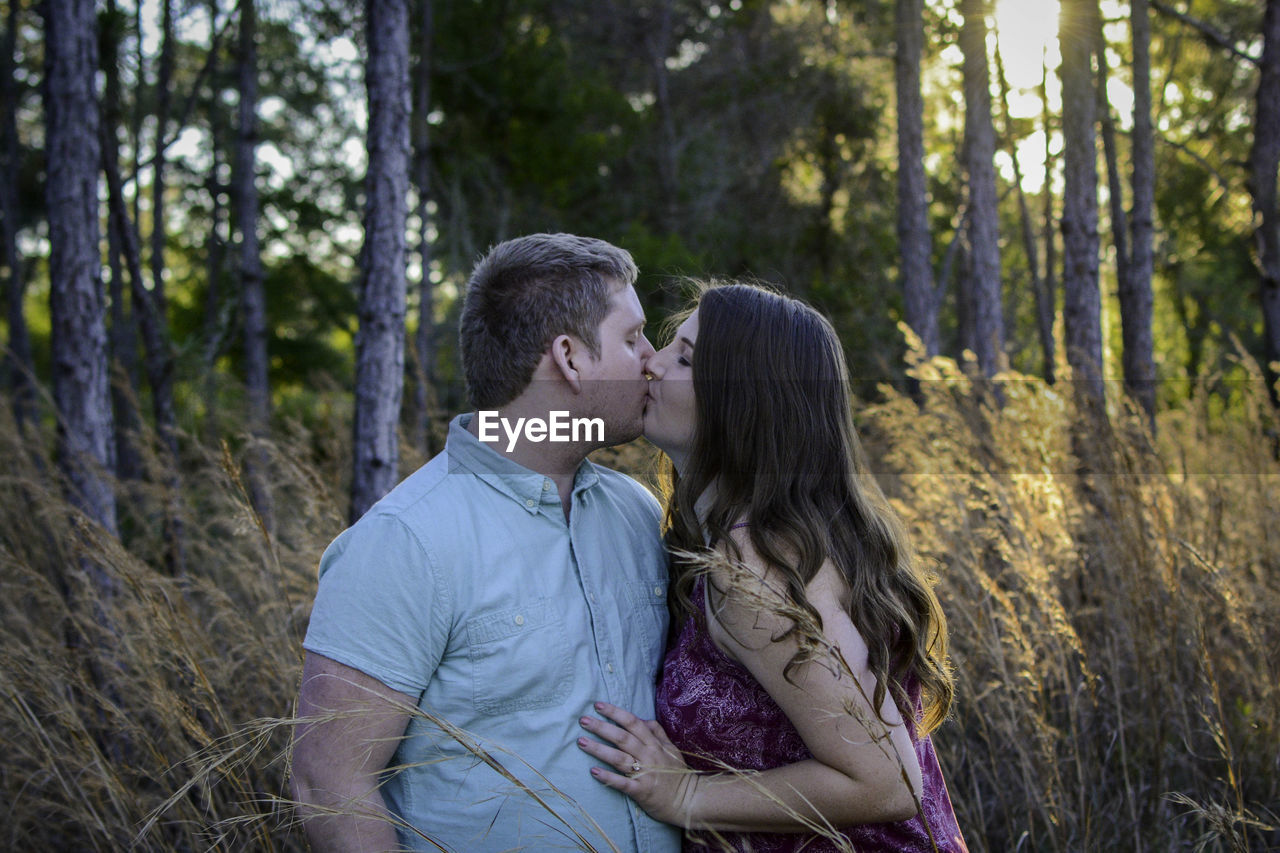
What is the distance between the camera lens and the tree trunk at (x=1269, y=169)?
611cm

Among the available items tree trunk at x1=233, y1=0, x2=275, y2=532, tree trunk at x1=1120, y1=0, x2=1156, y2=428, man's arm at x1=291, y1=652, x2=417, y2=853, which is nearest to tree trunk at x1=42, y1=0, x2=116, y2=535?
man's arm at x1=291, y1=652, x2=417, y2=853

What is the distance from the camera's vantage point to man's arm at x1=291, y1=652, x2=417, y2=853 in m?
1.62

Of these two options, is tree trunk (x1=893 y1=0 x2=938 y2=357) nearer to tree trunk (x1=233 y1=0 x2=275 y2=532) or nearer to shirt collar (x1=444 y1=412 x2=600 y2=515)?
tree trunk (x1=233 y1=0 x2=275 y2=532)

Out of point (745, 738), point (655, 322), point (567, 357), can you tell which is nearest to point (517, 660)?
point (745, 738)

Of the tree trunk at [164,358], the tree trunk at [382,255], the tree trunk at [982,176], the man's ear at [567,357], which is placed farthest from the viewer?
the tree trunk at [982,176]

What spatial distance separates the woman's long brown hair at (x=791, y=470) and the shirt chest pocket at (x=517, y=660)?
0.96ft

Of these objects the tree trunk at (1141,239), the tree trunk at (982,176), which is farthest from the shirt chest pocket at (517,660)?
the tree trunk at (982,176)

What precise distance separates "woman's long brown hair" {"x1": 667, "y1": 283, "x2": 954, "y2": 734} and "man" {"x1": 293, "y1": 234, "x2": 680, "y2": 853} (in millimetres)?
194

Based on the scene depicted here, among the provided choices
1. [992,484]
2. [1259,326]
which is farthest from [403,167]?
[1259,326]

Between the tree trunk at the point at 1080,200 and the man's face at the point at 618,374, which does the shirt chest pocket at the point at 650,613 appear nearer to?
the man's face at the point at 618,374

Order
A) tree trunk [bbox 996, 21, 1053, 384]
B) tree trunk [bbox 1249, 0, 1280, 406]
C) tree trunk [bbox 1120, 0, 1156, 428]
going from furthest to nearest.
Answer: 1. tree trunk [bbox 996, 21, 1053, 384]
2. tree trunk [bbox 1120, 0, 1156, 428]
3. tree trunk [bbox 1249, 0, 1280, 406]

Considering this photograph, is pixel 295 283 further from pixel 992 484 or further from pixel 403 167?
pixel 992 484

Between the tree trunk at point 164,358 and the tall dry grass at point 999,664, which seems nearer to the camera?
the tall dry grass at point 999,664

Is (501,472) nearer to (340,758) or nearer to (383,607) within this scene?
(383,607)
